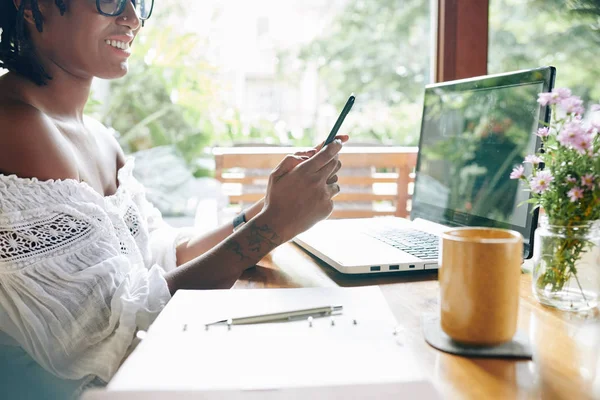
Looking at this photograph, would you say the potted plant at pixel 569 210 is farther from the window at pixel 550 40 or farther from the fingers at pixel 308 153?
the window at pixel 550 40

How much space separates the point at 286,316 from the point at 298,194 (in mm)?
306

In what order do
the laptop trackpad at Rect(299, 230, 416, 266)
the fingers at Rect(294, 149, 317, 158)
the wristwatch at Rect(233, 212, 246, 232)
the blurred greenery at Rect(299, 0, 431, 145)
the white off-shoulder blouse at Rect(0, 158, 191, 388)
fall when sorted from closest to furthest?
the white off-shoulder blouse at Rect(0, 158, 191, 388)
the laptop trackpad at Rect(299, 230, 416, 266)
the fingers at Rect(294, 149, 317, 158)
the wristwatch at Rect(233, 212, 246, 232)
the blurred greenery at Rect(299, 0, 431, 145)

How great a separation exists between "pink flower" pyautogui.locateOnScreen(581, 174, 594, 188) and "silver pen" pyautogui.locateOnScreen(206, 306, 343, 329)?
317mm

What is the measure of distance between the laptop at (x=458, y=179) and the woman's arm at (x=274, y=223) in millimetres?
91

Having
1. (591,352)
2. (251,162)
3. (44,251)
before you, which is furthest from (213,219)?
(591,352)

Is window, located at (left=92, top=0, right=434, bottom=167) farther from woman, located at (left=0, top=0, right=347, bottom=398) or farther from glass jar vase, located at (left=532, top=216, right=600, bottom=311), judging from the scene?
glass jar vase, located at (left=532, top=216, right=600, bottom=311)

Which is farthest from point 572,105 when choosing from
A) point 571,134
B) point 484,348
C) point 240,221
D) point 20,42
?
point 20,42

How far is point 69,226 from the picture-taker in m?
0.83

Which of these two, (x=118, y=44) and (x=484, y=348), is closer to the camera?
(x=484, y=348)

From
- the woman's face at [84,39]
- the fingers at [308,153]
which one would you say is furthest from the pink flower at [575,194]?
the woman's face at [84,39]

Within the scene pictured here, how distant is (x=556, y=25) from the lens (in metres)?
1.61

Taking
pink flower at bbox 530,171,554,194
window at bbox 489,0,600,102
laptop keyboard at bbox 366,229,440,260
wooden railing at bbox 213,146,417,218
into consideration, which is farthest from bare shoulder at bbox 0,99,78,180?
window at bbox 489,0,600,102

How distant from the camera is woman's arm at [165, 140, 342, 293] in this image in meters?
0.86

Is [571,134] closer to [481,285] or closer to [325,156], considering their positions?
[481,285]
